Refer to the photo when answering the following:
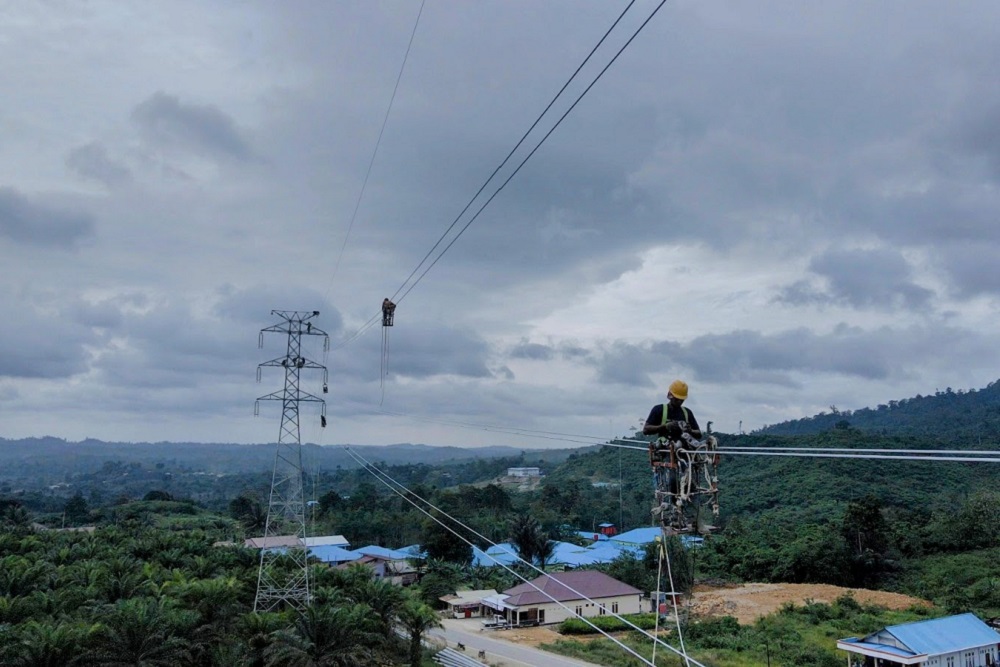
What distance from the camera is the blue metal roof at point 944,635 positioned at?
27.6 metres

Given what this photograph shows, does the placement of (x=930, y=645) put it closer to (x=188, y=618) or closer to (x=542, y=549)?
(x=188, y=618)

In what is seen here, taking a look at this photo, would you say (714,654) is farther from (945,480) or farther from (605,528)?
(945,480)

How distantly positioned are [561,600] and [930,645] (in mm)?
19711

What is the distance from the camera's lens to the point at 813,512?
6538 cm

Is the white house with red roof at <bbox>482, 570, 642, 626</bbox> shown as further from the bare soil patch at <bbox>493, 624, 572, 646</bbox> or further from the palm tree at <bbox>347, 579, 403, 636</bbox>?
the palm tree at <bbox>347, 579, 403, 636</bbox>

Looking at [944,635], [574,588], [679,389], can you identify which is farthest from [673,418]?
[574,588]

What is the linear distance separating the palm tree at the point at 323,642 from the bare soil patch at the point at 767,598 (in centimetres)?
2253

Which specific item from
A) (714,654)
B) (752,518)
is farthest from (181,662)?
(752,518)

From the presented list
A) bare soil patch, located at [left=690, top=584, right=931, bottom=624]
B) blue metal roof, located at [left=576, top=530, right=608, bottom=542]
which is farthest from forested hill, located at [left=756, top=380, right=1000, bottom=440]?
bare soil patch, located at [left=690, top=584, right=931, bottom=624]

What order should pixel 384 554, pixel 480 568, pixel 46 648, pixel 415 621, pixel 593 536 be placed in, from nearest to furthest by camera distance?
pixel 46 648, pixel 415 621, pixel 480 568, pixel 384 554, pixel 593 536

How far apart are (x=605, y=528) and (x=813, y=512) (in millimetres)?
23257

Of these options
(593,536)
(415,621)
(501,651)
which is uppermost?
(415,621)

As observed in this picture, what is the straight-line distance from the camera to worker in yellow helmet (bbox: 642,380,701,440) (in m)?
8.67

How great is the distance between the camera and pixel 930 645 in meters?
27.6
